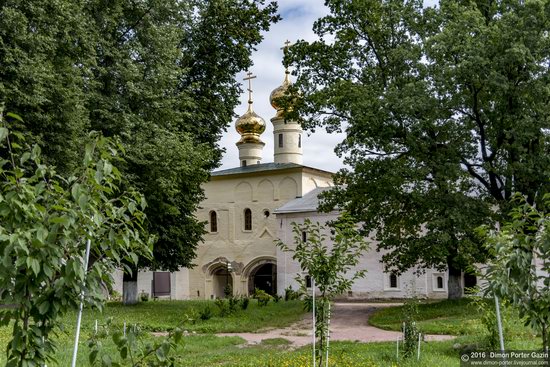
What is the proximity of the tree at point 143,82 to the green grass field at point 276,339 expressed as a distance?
2.25m

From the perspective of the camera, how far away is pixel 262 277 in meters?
40.4

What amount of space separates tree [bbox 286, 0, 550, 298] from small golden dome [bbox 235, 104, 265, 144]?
85.2 feet

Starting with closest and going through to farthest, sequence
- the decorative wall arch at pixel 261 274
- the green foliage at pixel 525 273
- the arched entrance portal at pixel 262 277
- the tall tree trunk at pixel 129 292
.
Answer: the green foliage at pixel 525 273 → the tall tree trunk at pixel 129 292 → the decorative wall arch at pixel 261 274 → the arched entrance portal at pixel 262 277

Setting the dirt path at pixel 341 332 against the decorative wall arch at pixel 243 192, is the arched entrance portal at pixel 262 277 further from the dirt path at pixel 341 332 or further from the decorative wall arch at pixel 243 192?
the dirt path at pixel 341 332

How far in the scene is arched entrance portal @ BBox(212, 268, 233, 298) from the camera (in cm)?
4166

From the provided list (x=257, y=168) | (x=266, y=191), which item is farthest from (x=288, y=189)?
(x=257, y=168)

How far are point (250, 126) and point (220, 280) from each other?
12.4 meters

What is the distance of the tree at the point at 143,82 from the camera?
16.5 m

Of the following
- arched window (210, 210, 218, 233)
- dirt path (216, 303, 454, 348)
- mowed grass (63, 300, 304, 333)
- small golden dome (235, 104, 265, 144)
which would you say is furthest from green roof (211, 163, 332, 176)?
dirt path (216, 303, 454, 348)

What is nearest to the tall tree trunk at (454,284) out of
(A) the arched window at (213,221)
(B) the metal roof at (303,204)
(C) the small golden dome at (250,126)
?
(B) the metal roof at (303,204)

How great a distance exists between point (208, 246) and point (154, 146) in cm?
2338

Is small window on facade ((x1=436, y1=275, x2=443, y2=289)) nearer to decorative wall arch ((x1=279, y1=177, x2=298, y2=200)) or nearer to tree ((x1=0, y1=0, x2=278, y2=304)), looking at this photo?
decorative wall arch ((x1=279, y1=177, x2=298, y2=200))

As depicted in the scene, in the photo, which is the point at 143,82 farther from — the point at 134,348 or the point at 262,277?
the point at 262,277

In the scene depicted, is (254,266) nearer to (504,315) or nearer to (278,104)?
(278,104)
